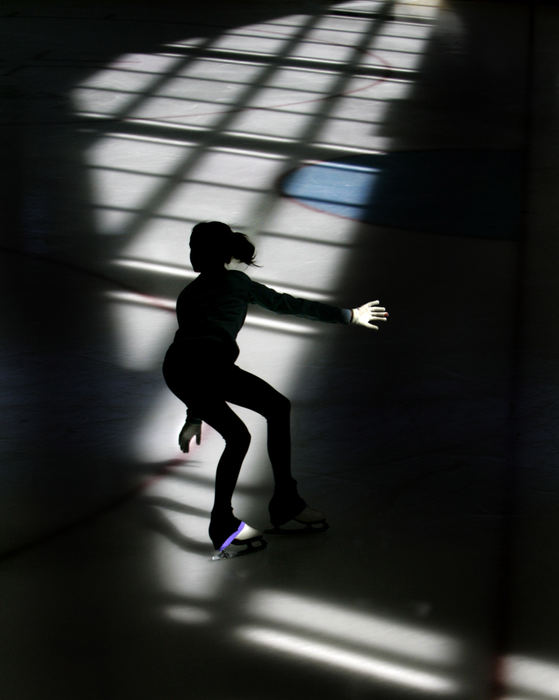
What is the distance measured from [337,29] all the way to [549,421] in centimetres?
1144

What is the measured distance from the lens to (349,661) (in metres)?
3.69

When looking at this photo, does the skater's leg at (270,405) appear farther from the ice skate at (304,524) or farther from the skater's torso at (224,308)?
the ice skate at (304,524)

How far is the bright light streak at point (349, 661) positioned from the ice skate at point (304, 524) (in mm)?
603

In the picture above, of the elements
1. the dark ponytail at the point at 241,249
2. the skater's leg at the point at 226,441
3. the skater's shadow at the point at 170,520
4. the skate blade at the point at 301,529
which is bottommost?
the skater's shadow at the point at 170,520

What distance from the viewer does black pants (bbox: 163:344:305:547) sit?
4.07 m

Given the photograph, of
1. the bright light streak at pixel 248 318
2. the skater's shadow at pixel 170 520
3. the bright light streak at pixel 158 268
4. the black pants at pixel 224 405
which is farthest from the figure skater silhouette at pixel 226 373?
the bright light streak at pixel 158 268

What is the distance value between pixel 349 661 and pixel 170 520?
44.5 inches

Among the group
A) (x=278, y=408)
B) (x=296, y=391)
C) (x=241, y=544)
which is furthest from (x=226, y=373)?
(x=296, y=391)

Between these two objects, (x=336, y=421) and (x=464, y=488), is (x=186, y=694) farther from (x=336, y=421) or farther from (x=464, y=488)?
(x=336, y=421)

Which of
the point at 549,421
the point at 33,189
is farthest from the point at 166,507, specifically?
the point at 33,189

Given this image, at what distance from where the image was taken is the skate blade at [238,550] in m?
4.25

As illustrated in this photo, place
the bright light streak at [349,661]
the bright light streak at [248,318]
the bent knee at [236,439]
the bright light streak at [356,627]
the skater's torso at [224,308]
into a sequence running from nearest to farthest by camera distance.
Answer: the bright light streak at [349,661] < the bright light streak at [356,627] < the bent knee at [236,439] < the skater's torso at [224,308] < the bright light streak at [248,318]

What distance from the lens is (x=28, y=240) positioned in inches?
306

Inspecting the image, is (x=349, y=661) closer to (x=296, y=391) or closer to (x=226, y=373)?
(x=226, y=373)
